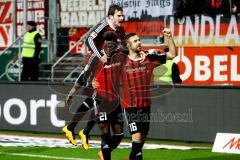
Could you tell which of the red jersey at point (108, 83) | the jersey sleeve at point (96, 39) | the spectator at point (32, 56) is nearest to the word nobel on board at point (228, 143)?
the red jersey at point (108, 83)

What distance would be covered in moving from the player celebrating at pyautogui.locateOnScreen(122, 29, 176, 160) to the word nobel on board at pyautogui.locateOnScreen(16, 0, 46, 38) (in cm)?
1229

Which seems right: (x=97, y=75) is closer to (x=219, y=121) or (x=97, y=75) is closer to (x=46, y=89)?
(x=219, y=121)

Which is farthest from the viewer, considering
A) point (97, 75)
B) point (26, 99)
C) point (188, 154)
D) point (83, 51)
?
point (83, 51)

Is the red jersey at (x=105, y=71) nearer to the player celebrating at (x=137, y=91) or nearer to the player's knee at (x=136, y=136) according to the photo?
the player celebrating at (x=137, y=91)

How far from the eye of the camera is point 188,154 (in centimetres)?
1530

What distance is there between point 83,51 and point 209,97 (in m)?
5.96

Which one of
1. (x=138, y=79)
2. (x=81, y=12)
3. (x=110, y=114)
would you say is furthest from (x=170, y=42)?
(x=81, y=12)

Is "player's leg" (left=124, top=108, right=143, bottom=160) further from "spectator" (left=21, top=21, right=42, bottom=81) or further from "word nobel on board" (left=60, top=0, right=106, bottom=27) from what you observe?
"word nobel on board" (left=60, top=0, right=106, bottom=27)

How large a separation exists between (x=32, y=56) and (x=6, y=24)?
3.43 meters

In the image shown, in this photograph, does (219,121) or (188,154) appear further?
(219,121)

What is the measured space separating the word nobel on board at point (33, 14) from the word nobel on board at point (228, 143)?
11.2 meters

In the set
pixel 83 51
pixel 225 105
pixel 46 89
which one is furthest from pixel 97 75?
pixel 83 51

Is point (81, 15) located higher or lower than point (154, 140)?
higher

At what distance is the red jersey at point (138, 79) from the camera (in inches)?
474
